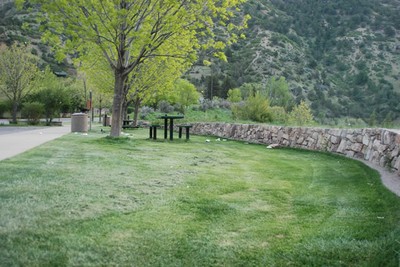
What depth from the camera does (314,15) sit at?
245ft

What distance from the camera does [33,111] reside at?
27.0 metres

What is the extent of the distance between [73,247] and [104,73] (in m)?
21.7

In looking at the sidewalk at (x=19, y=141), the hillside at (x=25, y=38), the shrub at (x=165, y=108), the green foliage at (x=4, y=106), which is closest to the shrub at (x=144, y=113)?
the shrub at (x=165, y=108)

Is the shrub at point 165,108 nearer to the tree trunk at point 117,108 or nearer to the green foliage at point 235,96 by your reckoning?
the green foliage at point 235,96

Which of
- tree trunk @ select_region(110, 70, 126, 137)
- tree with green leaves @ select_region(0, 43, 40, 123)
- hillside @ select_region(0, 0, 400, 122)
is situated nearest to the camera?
tree trunk @ select_region(110, 70, 126, 137)

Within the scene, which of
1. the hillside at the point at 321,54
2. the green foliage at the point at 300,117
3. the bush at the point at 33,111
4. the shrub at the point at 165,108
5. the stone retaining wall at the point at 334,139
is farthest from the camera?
the hillside at the point at 321,54

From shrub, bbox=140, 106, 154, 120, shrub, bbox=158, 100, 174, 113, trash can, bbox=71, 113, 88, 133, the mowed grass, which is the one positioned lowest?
the mowed grass

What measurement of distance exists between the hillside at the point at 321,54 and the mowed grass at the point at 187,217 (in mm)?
44825

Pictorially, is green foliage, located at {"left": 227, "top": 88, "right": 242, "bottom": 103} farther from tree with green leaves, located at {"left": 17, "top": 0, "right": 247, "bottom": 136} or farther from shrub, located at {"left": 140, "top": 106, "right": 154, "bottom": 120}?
tree with green leaves, located at {"left": 17, "top": 0, "right": 247, "bottom": 136}

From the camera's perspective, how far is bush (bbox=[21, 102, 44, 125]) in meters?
26.9

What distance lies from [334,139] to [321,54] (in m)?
58.7

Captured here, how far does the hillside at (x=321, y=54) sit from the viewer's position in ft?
180

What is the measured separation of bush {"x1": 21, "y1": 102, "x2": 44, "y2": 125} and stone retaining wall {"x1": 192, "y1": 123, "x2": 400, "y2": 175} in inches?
544

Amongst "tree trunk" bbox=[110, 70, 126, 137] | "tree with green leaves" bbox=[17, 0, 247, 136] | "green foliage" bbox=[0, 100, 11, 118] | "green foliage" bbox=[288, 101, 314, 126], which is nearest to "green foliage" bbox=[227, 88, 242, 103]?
"green foliage" bbox=[0, 100, 11, 118]
